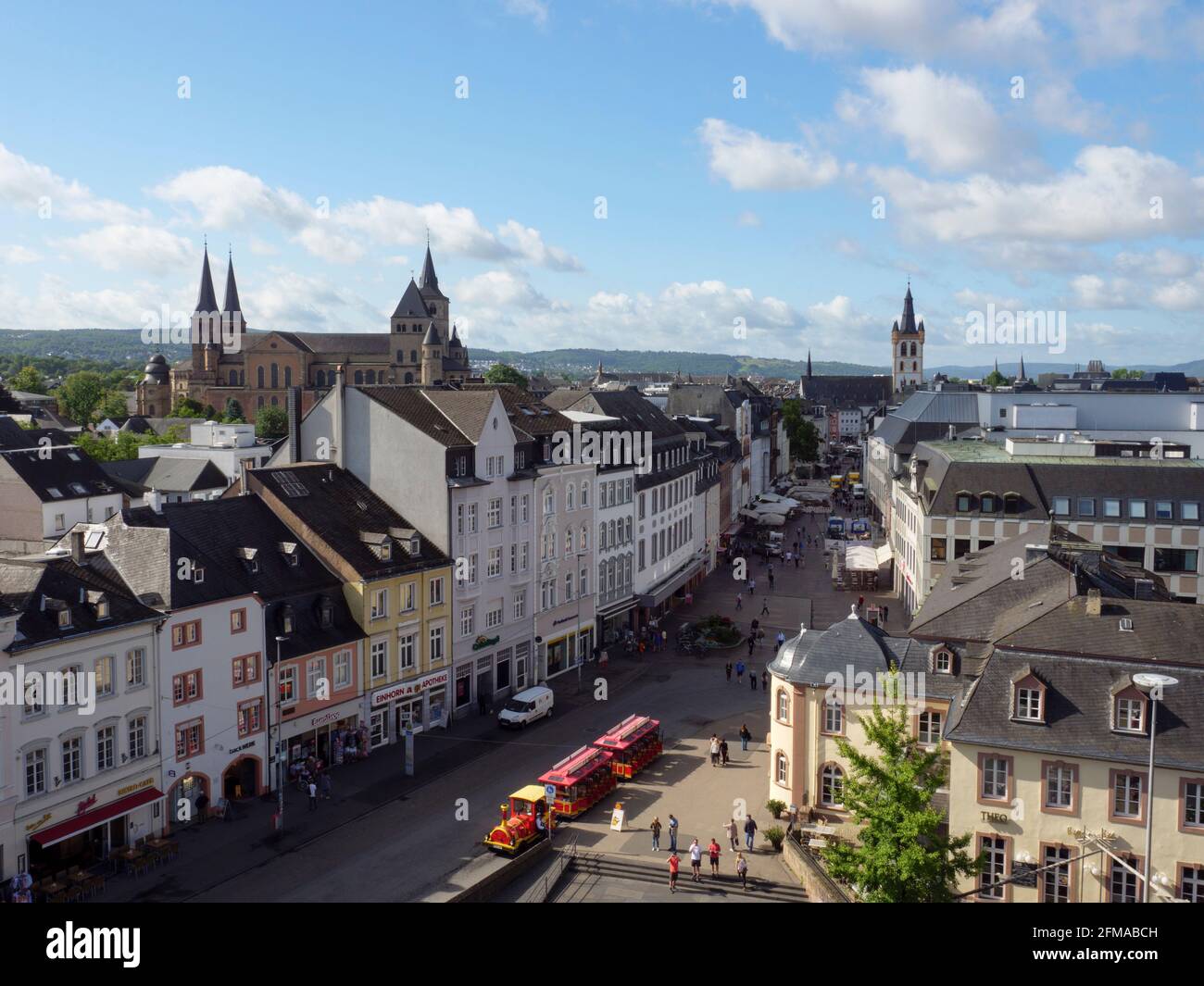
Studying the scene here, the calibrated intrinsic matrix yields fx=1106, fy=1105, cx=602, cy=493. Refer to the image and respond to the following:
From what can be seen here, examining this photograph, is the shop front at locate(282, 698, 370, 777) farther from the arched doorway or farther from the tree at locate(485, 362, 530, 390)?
the tree at locate(485, 362, 530, 390)

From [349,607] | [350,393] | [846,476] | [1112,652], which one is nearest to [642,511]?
[350,393]

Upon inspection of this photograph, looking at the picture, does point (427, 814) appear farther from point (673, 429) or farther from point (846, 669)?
point (673, 429)

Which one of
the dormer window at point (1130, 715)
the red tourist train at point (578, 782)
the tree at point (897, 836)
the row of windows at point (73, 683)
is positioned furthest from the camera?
the red tourist train at point (578, 782)

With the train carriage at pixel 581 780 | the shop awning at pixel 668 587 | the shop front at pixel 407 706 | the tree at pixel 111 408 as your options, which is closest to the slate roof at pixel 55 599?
the shop front at pixel 407 706

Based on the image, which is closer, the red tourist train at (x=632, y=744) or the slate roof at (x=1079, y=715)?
the slate roof at (x=1079, y=715)

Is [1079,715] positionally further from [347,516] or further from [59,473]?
[59,473]

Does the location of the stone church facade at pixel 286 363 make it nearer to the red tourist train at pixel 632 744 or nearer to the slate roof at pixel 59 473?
the slate roof at pixel 59 473

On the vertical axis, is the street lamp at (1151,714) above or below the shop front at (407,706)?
above
